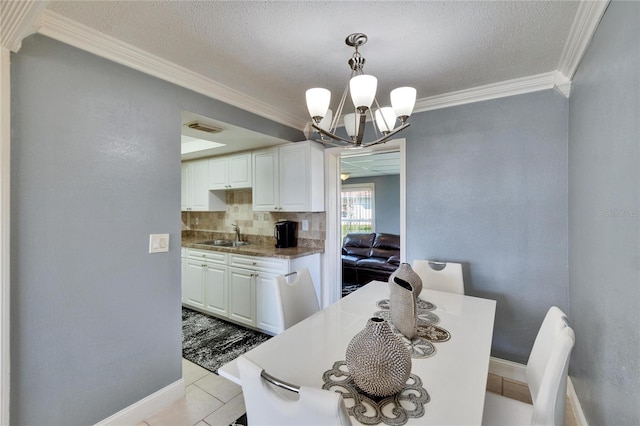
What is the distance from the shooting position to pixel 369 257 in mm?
5375

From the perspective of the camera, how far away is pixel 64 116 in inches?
61.4

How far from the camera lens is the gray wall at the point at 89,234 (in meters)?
1.44

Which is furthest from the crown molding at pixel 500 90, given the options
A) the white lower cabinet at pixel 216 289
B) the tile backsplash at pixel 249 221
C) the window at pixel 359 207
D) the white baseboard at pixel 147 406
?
the window at pixel 359 207

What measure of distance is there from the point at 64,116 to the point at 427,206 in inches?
106

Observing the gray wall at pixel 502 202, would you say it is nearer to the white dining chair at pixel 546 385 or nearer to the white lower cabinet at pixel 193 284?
the white dining chair at pixel 546 385

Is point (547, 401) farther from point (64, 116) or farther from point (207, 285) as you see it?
point (207, 285)

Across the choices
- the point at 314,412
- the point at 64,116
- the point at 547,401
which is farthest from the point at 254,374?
the point at 64,116

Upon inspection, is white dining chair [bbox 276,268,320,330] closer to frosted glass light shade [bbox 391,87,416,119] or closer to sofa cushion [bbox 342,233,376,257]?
frosted glass light shade [bbox 391,87,416,119]

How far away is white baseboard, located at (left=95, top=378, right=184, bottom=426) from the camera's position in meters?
1.74

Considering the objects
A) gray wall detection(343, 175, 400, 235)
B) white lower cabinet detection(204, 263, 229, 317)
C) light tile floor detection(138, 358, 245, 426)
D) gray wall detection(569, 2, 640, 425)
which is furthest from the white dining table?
gray wall detection(343, 175, 400, 235)

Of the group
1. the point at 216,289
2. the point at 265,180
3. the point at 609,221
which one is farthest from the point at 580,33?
the point at 216,289

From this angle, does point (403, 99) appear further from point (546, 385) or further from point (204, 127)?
point (204, 127)

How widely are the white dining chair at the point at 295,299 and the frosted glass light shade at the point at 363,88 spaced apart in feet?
3.64

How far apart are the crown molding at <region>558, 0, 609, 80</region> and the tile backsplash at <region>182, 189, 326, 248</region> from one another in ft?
7.80
